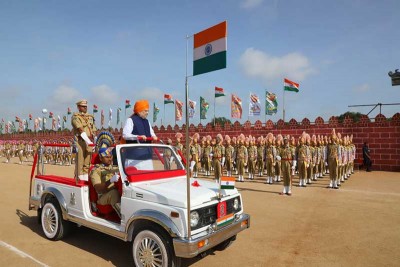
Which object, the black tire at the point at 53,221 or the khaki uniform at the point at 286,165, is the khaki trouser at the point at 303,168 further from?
the black tire at the point at 53,221

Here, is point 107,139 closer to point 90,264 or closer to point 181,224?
point 90,264

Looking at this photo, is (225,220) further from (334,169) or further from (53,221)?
(334,169)

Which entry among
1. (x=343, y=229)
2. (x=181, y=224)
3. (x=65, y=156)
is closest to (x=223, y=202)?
(x=181, y=224)

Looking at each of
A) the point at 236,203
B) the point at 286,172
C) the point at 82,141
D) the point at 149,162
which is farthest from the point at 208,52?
the point at 286,172

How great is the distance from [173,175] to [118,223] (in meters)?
1.14

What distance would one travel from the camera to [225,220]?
4.10m

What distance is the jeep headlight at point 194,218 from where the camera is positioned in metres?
3.59

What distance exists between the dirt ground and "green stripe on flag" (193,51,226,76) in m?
2.78

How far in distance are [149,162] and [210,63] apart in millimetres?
2150

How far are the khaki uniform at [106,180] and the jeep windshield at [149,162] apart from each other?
1.00ft

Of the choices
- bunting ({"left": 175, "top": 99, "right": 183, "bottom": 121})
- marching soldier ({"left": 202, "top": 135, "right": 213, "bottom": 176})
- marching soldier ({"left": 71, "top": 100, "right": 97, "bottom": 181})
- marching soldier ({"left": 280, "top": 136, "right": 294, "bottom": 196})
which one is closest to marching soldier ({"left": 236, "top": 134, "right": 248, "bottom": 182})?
marching soldier ({"left": 202, "top": 135, "right": 213, "bottom": 176})

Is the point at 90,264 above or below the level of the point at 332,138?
below

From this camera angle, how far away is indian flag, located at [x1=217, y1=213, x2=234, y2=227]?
397 cm

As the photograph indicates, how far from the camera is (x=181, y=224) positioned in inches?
137
